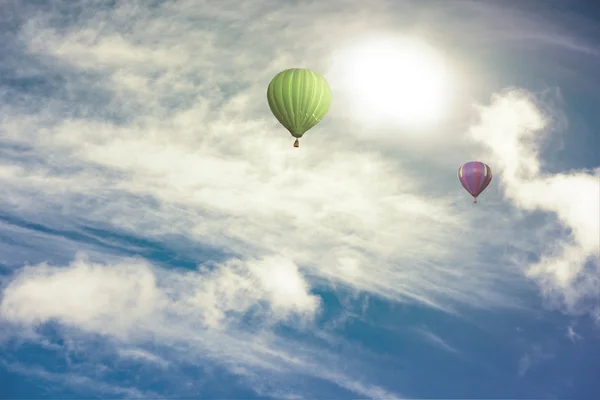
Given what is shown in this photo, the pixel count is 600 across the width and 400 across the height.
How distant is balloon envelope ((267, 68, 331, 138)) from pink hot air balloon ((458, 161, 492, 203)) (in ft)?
92.5

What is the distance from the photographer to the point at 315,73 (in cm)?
6650

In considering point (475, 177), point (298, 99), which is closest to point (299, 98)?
point (298, 99)

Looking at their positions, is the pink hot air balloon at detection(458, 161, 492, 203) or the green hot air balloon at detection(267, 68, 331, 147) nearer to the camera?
the green hot air balloon at detection(267, 68, 331, 147)

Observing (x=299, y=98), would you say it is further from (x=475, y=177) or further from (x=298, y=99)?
(x=475, y=177)

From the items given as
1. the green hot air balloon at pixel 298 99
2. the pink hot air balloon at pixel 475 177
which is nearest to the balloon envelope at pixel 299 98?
the green hot air balloon at pixel 298 99

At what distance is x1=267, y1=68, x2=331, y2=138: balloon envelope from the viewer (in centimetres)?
6525

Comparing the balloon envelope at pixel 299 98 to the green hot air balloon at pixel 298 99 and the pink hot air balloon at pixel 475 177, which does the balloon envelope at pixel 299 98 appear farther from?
the pink hot air balloon at pixel 475 177

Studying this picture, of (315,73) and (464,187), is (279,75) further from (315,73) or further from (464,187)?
(464,187)

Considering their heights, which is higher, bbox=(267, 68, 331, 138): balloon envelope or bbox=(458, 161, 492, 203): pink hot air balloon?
bbox=(458, 161, 492, 203): pink hot air balloon

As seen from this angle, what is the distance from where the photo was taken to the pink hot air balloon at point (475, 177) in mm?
85062

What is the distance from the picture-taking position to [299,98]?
65.2 metres

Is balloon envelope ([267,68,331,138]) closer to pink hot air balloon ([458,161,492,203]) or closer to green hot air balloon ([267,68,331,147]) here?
green hot air balloon ([267,68,331,147])

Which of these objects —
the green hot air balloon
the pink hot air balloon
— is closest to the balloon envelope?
the green hot air balloon

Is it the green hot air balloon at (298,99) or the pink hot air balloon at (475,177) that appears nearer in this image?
the green hot air balloon at (298,99)
